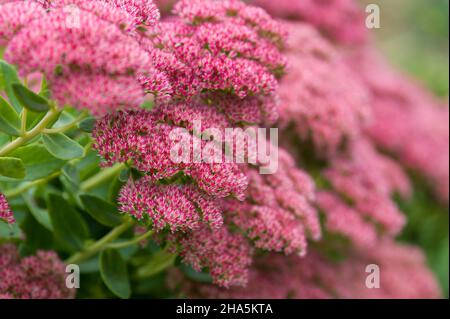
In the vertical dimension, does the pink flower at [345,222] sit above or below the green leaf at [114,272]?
above

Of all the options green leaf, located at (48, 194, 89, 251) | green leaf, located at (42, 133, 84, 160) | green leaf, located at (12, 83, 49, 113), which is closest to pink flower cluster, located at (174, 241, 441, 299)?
green leaf, located at (48, 194, 89, 251)

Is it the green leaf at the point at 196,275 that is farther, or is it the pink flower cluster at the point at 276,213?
the green leaf at the point at 196,275

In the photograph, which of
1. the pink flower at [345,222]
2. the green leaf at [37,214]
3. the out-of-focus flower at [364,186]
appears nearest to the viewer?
the green leaf at [37,214]

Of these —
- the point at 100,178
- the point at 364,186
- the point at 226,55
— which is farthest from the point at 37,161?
the point at 364,186

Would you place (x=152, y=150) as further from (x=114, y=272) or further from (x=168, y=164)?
(x=114, y=272)

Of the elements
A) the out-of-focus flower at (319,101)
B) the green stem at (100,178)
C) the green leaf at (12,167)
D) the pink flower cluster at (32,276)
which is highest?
the out-of-focus flower at (319,101)

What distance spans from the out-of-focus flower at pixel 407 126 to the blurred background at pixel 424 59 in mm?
117

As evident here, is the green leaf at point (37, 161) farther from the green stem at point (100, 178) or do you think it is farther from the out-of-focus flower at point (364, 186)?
the out-of-focus flower at point (364, 186)

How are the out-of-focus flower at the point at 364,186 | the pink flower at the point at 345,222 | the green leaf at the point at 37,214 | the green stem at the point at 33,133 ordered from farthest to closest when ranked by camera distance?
the out-of-focus flower at the point at 364,186, the pink flower at the point at 345,222, the green leaf at the point at 37,214, the green stem at the point at 33,133

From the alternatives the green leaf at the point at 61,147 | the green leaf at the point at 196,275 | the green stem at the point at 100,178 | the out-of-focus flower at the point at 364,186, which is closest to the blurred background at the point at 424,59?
the out-of-focus flower at the point at 364,186

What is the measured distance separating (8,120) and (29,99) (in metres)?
0.13

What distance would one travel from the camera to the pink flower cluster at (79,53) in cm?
88

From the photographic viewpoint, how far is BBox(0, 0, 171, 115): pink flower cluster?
876 millimetres

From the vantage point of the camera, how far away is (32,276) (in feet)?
4.09
